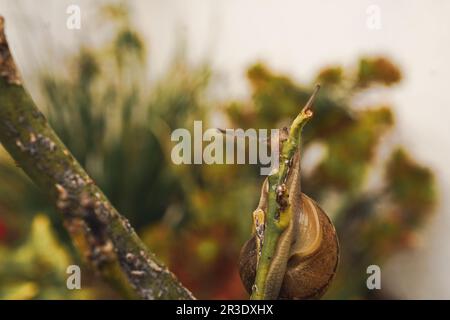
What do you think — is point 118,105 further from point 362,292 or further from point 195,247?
point 362,292

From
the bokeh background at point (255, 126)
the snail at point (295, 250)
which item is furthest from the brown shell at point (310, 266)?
the bokeh background at point (255, 126)

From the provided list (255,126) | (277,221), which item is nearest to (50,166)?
(277,221)

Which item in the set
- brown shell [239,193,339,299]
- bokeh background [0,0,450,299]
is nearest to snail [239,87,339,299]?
brown shell [239,193,339,299]

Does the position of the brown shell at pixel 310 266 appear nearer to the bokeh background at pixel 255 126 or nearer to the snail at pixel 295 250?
the snail at pixel 295 250

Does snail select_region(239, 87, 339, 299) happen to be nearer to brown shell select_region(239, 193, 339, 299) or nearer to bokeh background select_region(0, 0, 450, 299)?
brown shell select_region(239, 193, 339, 299)

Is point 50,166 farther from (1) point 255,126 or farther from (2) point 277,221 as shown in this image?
(1) point 255,126

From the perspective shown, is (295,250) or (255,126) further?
(255,126)
